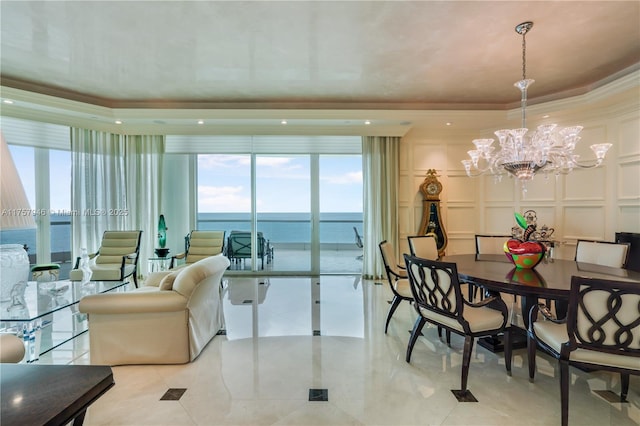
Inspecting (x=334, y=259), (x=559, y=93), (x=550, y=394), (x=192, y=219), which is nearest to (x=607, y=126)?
(x=559, y=93)

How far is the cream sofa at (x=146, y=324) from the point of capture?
240 cm

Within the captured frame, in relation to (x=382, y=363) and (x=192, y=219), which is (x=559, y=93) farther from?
(x=192, y=219)

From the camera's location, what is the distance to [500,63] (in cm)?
342

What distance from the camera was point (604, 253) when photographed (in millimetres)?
3146

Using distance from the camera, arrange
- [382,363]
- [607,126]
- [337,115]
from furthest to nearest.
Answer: [337,115] → [607,126] → [382,363]

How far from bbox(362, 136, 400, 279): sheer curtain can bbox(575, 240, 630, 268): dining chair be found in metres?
2.63

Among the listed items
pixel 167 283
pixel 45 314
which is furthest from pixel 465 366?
pixel 45 314

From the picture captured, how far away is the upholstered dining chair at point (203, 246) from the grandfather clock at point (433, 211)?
355 centimetres

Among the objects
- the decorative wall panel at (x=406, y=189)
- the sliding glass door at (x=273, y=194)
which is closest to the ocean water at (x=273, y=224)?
the sliding glass door at (x=273, y=194)

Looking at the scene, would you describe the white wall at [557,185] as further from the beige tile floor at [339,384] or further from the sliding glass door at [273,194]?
the beige tile floor at [339,384]

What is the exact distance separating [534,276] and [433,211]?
10.1ft

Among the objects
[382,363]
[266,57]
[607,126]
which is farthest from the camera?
[607,126]

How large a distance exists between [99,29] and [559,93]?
5668mm

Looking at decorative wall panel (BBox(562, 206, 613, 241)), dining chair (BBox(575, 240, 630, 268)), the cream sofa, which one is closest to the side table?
the cream sofa
